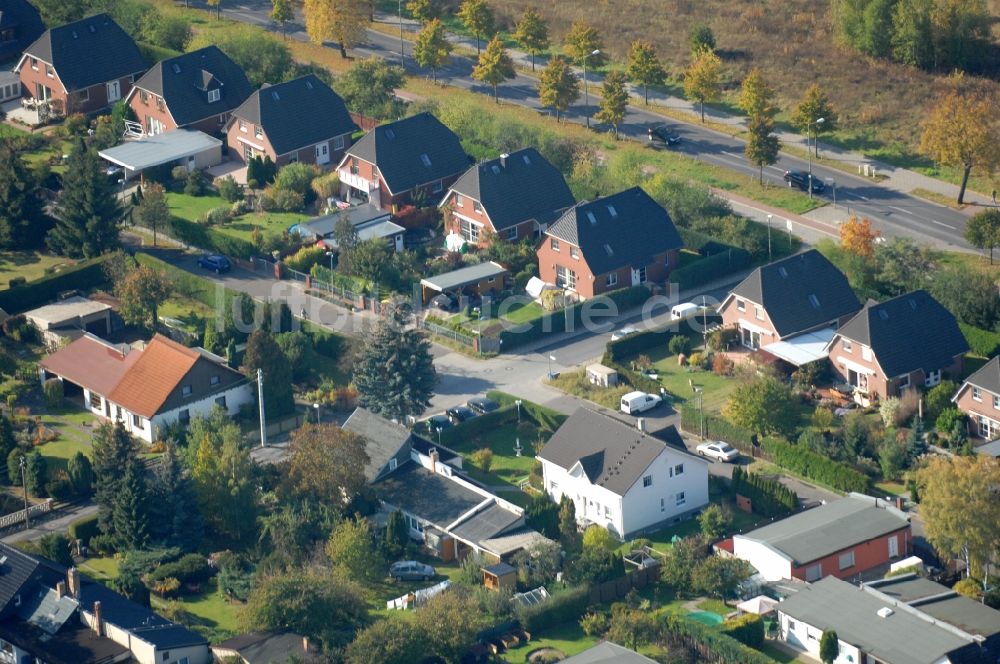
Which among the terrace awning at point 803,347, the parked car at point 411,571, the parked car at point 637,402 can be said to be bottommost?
the parked car at point 411,571

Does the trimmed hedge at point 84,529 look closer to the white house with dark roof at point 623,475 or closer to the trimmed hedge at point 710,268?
the white house with dark roof at point 623,475

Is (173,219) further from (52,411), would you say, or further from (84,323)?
(52,411)

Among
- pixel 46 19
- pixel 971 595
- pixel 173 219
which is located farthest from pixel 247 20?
pixel 971 595

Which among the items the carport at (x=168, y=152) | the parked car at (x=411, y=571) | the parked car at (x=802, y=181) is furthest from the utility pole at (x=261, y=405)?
the parked car at (x=802, y=181)

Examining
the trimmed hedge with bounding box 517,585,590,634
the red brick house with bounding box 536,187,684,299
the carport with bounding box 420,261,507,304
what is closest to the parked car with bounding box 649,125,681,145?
the red brick house with bounding box 536,187,684,299

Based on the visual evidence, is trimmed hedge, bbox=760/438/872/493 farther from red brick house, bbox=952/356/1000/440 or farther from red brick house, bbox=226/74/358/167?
red brick house, bbox=226/74/358/167
